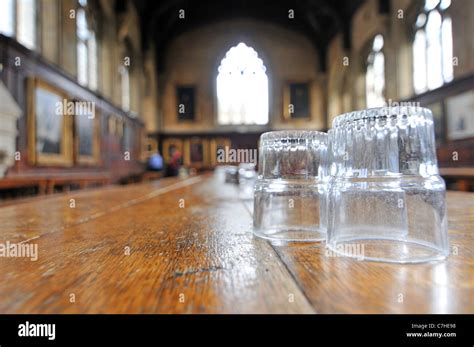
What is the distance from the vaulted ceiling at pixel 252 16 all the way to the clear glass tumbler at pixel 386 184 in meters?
12.5

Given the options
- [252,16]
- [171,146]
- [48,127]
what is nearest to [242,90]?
[252,16]

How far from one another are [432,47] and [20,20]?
27.4ft

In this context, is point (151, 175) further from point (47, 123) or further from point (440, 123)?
point (440, 123)

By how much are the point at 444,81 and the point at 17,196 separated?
8.38 metres

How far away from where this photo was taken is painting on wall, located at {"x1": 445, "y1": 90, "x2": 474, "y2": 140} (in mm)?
6480

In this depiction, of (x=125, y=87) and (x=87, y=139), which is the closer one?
(x=87, y=139)

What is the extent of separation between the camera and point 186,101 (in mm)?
13680

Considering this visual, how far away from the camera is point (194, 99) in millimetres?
13688

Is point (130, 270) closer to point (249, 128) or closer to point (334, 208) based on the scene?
point (334, 208)

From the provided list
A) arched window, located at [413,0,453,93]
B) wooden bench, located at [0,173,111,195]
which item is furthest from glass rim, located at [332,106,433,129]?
arched window, located at [413,0,453,93]

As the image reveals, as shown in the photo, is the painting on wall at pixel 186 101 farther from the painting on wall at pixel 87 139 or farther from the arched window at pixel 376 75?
the arched window at pixel 376 75

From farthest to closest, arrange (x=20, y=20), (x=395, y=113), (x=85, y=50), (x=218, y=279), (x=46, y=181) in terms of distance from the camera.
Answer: (x=85, y=50) → (x=20, y=20) → (x=46, y=181) → (x=395, y=113) → (x=218, y=279)

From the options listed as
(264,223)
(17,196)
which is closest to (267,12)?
(17,196)

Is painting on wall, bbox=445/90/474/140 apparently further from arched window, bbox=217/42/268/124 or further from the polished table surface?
arched window, bbox=217/42/268/124
